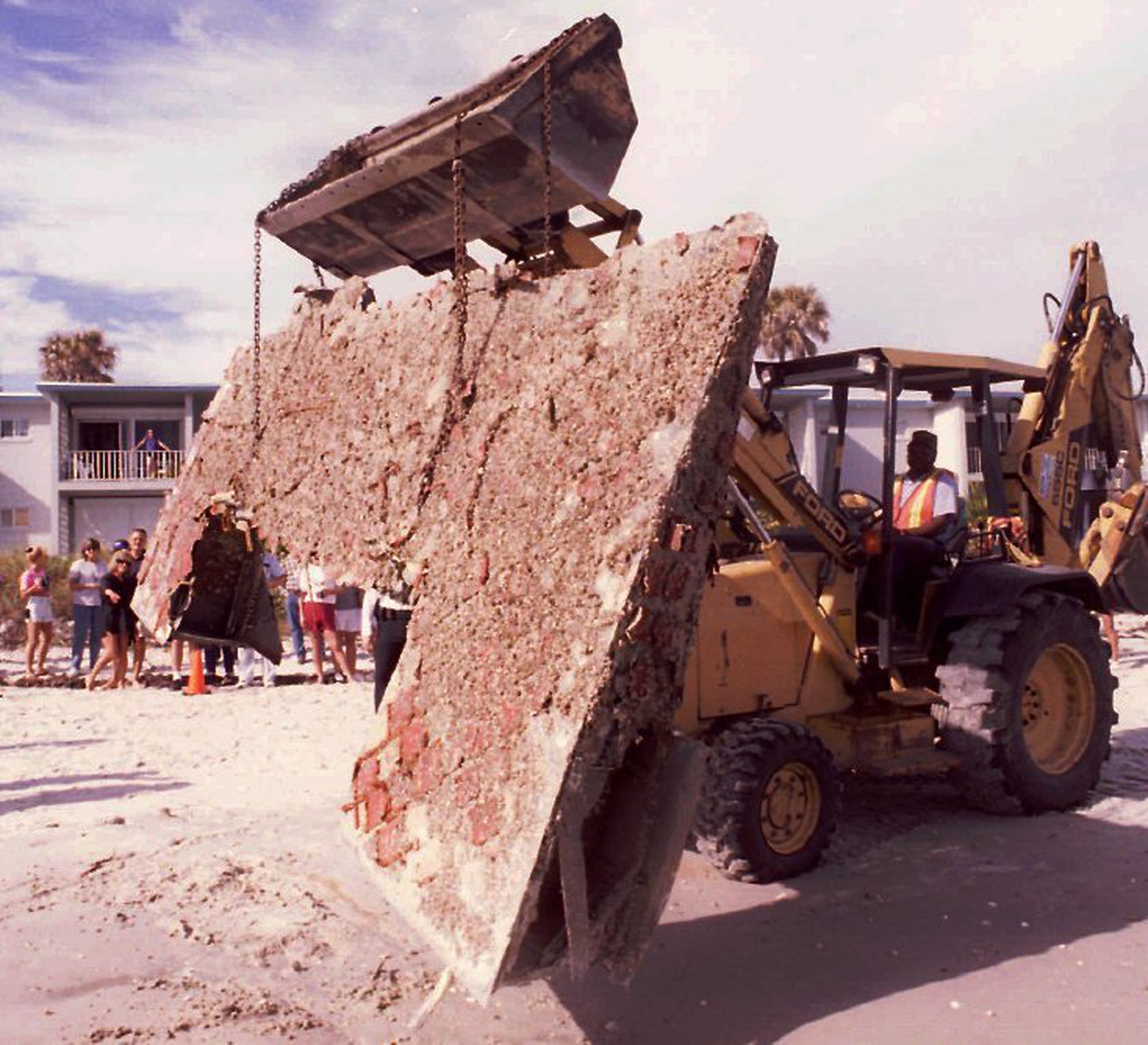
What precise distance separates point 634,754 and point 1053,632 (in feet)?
14.7

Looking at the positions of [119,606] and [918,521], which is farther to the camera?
[119,606]

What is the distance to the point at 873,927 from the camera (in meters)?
5.08

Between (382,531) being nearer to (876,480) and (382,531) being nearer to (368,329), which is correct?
(368,329)

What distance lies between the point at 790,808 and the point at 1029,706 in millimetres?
2235

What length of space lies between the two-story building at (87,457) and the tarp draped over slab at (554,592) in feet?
88.3

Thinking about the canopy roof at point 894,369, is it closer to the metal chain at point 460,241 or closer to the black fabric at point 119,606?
the metal chain at point 460,241

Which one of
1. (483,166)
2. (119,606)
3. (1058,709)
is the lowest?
(1058,709)

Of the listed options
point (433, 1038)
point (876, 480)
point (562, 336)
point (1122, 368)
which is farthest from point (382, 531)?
point (1122, 368)

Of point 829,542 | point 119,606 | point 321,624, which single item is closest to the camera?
point 829,542

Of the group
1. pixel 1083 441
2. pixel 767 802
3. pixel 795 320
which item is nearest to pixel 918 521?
pixel 1083 441

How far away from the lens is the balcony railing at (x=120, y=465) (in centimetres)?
2997

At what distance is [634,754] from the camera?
11.7 ft

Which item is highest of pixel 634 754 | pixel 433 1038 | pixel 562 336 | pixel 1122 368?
pixel 1122 368

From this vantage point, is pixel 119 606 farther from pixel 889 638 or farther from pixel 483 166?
pixel 483 166
